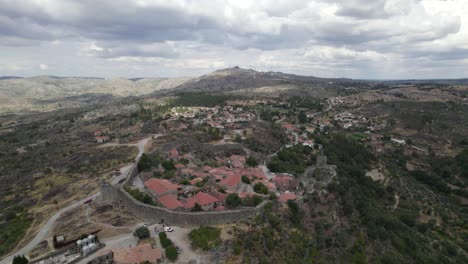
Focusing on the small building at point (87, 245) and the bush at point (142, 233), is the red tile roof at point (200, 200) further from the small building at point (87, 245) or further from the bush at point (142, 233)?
the small building at point (87, 245)

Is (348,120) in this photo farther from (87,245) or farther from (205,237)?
(87,245)

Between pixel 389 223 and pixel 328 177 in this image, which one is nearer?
pixel 389 223

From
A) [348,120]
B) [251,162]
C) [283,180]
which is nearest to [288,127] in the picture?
[348,120]

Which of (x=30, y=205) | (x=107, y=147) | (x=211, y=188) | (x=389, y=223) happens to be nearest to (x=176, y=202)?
(x=211, y=188)

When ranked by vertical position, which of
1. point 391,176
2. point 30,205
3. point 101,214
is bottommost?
point 391,176

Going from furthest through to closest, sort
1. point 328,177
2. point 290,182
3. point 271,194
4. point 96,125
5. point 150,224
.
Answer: point 96,125 < point 328,177 < point 290,182 < point 271,194 < point 150,224

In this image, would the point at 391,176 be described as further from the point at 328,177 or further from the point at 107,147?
the point at 107,147

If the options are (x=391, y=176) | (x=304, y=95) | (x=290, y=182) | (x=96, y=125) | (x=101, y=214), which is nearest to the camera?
(x=101, y=214)
